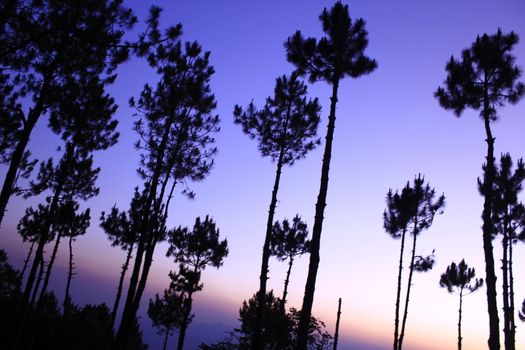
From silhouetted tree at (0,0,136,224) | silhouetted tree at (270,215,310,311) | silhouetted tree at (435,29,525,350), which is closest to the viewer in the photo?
silhouetted tree at (0,0,136,224)

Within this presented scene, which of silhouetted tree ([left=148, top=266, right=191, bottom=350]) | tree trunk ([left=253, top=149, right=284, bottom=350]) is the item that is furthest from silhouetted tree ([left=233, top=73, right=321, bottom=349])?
silhouetted tree ([left=148, top=266, right=191, bottom=350])

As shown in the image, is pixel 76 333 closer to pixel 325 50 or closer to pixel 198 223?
pixel 198 223

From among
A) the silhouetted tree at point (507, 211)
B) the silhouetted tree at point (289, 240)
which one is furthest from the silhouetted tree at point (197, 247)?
the silhouetted tree at point (507, 211)

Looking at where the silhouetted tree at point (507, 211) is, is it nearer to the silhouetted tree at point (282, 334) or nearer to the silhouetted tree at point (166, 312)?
the silhouetted tree at point (282, 334)

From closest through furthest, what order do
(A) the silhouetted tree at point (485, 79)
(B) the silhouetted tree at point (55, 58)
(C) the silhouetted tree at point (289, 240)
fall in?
(B) the silhouetted tree at point (55, 58), (A) the silhouetted tree at point (485, 79), (C) the silhouetted tree at point (289, 240)

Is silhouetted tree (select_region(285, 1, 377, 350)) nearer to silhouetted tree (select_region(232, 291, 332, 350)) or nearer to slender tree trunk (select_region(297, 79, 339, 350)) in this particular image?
slender tree trunk (select_region(297, 79, 339, 350))

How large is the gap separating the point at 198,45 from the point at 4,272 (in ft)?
89.7

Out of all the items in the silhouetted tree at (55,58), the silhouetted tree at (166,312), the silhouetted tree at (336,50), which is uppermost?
the silhouetted tree at (336,50)

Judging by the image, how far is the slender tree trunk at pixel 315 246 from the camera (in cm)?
905

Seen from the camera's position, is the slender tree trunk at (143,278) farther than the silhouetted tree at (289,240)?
No

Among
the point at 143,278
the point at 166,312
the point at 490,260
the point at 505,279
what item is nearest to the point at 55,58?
the point at 143,278

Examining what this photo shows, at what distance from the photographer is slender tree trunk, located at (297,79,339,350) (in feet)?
29.7

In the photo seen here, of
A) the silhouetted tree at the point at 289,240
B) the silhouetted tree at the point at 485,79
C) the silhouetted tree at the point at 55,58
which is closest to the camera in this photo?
the silhouetted tree at the point at 55,58

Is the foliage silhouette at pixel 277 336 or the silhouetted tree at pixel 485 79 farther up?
the silhouetted tree at pixel 485 79
